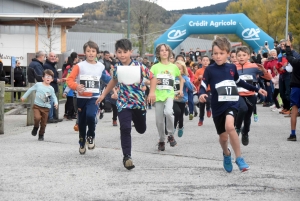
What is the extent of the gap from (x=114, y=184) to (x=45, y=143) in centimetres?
478

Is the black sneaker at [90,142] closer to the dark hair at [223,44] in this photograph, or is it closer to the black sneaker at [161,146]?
the black sneaker at [161,146]

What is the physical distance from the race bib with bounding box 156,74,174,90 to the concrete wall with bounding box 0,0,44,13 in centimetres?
4429

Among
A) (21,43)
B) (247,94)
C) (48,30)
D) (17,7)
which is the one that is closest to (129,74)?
(247,94)

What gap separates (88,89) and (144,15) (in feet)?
184

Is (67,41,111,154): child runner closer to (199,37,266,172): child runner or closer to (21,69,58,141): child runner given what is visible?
(199,37,266,172): child runner

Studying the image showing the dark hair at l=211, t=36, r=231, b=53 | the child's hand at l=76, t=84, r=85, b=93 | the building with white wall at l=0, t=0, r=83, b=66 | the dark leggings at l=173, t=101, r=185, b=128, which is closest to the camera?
the dark hair at l=211, t=36, r=231, b=53

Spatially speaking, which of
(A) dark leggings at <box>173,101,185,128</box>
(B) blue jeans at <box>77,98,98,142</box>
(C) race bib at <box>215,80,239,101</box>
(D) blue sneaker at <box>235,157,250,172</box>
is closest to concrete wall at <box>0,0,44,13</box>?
(A) dark leggings at <box>173,101,185,128</box>

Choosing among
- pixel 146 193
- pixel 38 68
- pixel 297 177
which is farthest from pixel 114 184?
pixel 38 68

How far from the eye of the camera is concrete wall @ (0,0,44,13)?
52594mm

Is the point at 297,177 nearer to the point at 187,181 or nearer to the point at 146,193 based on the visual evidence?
the point at 187,181

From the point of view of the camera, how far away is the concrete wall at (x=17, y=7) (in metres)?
52.6

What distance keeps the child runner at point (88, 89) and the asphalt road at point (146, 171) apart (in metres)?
0.33

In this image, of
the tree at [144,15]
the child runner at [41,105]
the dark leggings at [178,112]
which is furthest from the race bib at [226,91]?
the tree at [144,15]

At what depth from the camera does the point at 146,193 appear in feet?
20.9
